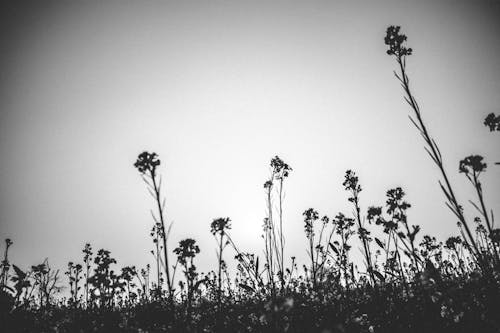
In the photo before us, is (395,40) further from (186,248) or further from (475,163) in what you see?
(186,248)

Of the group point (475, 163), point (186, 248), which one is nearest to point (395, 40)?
point (475, 163)

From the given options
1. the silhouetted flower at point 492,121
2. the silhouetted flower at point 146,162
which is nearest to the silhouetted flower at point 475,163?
the silhouetted flower at point 492,121

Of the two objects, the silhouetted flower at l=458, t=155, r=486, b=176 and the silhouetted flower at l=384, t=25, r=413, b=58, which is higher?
the silhouetted flower at l=384, t=25, r=413, b=58

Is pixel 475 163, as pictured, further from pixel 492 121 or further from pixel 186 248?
pixel 186 248

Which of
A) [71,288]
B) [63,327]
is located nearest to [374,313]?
[63,327]

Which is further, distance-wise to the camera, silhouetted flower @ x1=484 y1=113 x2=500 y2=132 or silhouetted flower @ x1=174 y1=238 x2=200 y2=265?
silhouetted flower @ x1=174 y1=238 x2=200 y2=265

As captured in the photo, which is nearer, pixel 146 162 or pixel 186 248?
pixel 146 162

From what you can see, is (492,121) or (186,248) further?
(186,248)

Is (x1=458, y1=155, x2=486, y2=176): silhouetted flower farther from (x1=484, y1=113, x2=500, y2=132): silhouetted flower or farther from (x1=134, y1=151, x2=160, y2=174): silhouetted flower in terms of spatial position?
(x1=134, y1=151, x2=160, y2=174): silhouetted flower

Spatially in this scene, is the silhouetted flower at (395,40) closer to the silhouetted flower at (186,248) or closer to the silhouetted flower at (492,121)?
the silhouetted flower at (492,121)

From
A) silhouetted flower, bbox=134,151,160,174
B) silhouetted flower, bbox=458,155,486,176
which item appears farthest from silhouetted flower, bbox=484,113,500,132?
silhouetted flower, bbox=134,151,160,174

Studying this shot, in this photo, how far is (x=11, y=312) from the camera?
648 cm

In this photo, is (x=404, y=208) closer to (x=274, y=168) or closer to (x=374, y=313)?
(x=374, y=313)

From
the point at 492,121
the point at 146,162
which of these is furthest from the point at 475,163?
the point at 146,162
